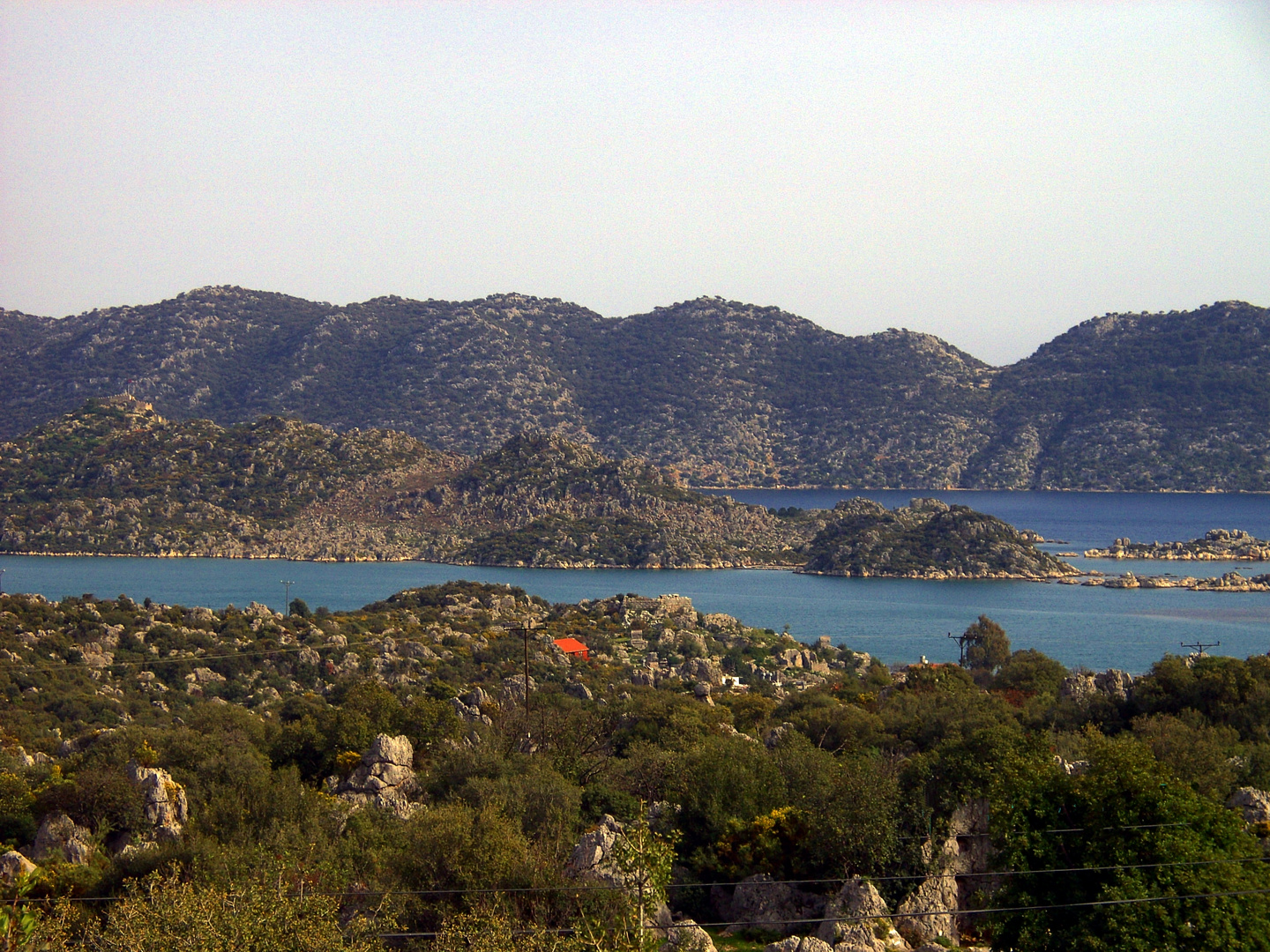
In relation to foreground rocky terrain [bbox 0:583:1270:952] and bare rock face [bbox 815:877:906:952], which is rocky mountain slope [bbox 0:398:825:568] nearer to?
foreground rocky terrain [bbox 0:583:1270:952]

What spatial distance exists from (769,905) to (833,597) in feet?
296

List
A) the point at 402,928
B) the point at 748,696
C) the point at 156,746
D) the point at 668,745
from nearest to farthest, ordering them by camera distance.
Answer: the point at 402,928 < the point at 156,746 < the point at 668,745 < the point at 748,696

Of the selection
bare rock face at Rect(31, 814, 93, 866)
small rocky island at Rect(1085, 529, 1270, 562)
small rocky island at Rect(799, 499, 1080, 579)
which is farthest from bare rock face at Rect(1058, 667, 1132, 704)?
small rocky island at Rect(1085, 529, 1270, 562)

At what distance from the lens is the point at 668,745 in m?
27.8

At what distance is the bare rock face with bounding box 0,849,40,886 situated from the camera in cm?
1856

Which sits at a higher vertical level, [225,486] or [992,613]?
[225,486]

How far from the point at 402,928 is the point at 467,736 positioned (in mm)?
11586

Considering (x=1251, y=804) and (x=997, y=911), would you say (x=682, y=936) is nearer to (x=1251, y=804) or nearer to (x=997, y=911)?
(x=997, y=911)

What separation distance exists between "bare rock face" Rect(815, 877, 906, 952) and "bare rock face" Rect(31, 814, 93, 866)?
1251 centimetres

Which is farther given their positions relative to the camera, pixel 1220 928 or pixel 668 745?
pixel 668 745

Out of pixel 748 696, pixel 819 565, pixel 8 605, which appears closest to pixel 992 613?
pixel 819 565

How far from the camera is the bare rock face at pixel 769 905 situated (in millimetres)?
19281

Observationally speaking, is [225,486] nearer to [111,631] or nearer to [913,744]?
[111,631]

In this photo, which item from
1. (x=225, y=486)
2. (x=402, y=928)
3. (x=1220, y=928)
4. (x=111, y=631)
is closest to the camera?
(x=1220, y=928)
